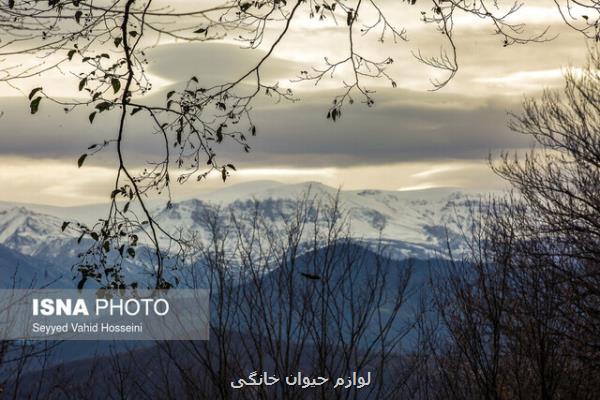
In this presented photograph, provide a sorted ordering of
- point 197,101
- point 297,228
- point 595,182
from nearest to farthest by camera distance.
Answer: point 197,101, point 297,228, point 595,182

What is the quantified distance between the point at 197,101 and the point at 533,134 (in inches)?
912

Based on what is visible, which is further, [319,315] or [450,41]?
[319,315]

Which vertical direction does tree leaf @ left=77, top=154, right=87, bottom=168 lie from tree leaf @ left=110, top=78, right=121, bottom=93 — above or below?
below

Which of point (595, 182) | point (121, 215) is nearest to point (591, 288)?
point (595, 182)

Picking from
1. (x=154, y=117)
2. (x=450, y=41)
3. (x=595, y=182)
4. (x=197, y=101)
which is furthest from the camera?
(x=595, y=182)

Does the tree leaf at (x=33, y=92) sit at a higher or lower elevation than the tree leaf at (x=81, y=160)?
higher

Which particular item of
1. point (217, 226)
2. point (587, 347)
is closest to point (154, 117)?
point (217, 226)

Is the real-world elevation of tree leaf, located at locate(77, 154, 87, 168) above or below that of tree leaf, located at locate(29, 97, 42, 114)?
below

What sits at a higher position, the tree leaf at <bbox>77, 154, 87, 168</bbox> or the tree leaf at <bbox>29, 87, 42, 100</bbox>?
the tree leaf at <bbox>29, 87, 42, 100</bbox>

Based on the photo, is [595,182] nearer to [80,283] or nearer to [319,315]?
[319,315]

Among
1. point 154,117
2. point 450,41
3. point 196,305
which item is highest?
point 450,41

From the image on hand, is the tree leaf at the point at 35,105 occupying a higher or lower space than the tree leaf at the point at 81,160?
higher

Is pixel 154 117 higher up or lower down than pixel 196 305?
higher up

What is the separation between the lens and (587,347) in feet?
76.4
